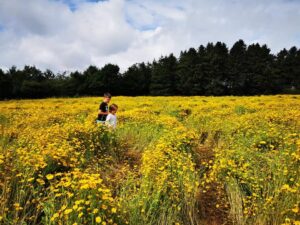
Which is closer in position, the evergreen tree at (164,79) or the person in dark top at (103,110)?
the person in dark top at (103,110)

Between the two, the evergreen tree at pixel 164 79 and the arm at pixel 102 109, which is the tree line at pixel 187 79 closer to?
the evergreen tree at pixel 164 79

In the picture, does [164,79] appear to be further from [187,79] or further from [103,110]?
[103,110]

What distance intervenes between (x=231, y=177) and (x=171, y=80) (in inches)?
1980

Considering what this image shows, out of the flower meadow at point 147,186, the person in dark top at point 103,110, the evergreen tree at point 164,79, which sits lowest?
the flower meadow at point 147,186

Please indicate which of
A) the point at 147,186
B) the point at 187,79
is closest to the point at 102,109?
the point at 147,186

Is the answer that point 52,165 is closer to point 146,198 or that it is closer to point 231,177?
point 146,198

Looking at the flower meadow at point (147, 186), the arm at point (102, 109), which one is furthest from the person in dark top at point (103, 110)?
the flower meadow at point (147, 186)

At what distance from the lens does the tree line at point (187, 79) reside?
51.2m

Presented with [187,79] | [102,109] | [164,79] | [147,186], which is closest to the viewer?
[147,186]

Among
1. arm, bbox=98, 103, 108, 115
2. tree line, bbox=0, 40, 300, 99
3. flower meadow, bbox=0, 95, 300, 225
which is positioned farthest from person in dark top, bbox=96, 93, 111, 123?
tree line, bbox=0, 40, 300, 99

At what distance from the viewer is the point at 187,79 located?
5291 centimetres

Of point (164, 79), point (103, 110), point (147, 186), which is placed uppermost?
point (164, 79)

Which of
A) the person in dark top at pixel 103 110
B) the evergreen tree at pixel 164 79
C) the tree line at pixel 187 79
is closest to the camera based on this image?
the person in dark top at pixel 103 110

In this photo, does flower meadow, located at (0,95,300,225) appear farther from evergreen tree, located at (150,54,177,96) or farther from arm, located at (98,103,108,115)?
evergreen tree, located at (150,54,177,96)
